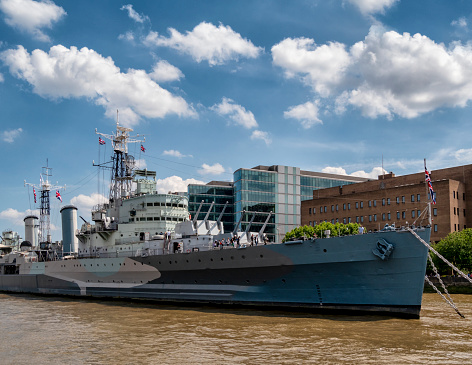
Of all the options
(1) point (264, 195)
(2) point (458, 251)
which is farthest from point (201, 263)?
(1) point (264, 195)

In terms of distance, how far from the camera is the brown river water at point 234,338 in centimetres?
1220

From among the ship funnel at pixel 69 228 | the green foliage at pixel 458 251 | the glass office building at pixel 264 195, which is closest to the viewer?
the ship funnel at pixel 69 228

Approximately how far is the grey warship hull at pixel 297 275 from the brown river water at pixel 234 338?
881 millimetres

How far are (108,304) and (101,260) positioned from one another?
366 centimetres

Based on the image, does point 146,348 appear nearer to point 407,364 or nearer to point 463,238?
point 407,364

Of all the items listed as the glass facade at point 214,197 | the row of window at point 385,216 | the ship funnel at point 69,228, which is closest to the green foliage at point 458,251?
the row of window at point 385,216

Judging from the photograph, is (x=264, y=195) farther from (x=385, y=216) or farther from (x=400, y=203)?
(x=400, y=203)

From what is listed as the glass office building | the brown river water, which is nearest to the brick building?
the glass office building

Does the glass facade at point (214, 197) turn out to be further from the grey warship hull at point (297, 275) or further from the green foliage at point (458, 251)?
the grey warship hull at point (297, 275)

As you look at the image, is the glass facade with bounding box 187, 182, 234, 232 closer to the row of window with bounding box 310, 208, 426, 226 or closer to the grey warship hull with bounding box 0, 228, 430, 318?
the row of window with bounding box 310, 208, 426, 226

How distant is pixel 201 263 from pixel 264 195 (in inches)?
1762

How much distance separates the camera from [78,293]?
3109 centimetres

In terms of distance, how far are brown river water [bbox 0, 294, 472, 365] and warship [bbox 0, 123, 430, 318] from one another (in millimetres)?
1098

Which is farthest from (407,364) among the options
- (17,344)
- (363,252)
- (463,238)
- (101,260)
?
(463,238)
